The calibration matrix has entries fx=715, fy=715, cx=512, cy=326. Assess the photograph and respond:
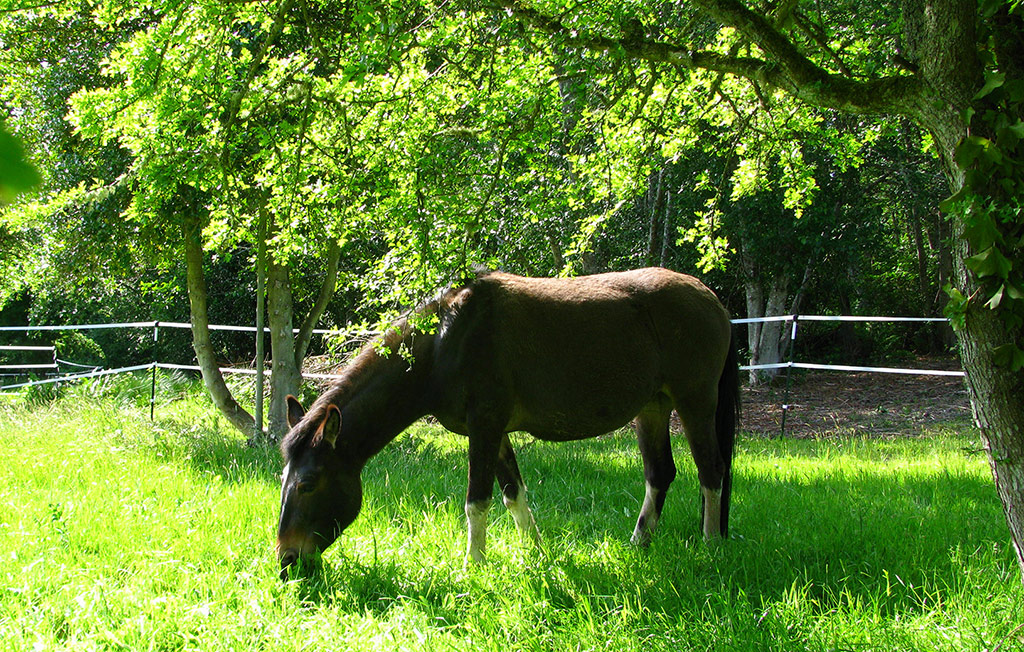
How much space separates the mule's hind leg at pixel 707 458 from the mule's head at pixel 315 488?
7.27ft

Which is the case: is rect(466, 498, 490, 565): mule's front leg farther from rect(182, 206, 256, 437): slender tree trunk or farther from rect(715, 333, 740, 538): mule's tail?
rect(182, 206, 256, 437): slender tree trunk

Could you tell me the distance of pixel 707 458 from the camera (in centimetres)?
479

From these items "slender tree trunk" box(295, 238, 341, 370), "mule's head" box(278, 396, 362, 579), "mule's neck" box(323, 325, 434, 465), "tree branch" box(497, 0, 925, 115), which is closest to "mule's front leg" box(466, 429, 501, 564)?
"mule's neck" box(323, 325, 434, 465)

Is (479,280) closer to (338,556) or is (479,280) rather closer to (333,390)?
(333,390)

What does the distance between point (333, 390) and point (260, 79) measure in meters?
1.88

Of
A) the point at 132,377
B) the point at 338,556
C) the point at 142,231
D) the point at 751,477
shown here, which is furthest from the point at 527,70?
the point at 132,377

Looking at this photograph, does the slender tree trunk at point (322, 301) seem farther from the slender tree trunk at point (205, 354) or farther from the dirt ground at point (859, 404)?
the dirt ground at point (859, 404)

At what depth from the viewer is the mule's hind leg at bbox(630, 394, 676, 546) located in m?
4.81

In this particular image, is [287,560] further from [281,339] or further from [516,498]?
[281,339]

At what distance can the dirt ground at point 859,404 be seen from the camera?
412 inches

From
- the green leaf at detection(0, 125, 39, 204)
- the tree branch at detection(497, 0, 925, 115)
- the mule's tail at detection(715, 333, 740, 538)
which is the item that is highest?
the tree branch at detection(497, 0, 925, 115)

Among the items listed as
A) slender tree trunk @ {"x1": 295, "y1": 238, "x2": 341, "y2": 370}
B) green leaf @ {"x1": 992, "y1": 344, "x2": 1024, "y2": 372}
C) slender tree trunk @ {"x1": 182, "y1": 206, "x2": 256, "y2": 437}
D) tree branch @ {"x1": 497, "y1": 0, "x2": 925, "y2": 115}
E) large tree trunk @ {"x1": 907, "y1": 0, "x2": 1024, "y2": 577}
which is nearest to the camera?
green leaf @ {"x1": 992, "y1": 344, "x2": 1024, "y2": 372}

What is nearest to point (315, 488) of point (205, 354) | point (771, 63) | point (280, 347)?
point (771, 63)

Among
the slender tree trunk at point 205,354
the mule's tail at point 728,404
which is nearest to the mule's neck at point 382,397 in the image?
the mule's tail at point 728,404
